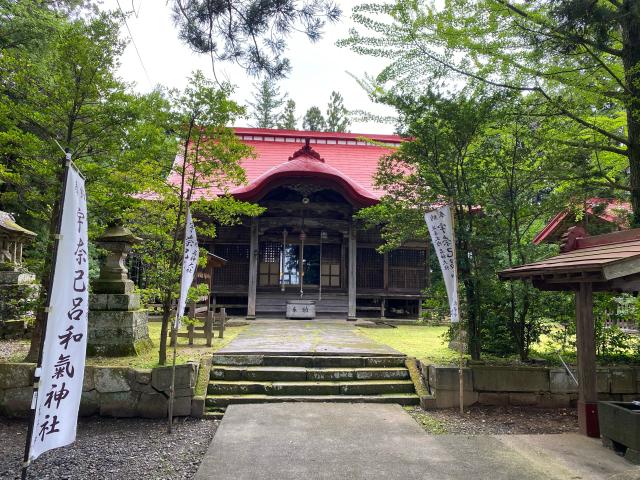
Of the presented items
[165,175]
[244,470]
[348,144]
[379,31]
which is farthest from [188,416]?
[348,144]

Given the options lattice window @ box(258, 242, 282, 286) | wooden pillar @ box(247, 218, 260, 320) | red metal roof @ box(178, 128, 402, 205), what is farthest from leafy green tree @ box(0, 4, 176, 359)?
lattice window @ box(258, 242, 282, 286)

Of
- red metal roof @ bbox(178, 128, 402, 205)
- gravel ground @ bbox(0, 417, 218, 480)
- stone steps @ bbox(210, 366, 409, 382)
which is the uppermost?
red metal roof @ bbox(178, 128, 402, 205)

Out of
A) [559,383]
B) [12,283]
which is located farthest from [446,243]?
[12,283]

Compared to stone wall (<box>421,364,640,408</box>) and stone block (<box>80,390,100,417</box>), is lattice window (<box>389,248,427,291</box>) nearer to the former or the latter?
stone wall (<box>421,364,640,408</box>)

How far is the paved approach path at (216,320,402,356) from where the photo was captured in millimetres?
6836

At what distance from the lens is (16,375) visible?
17.6 feet

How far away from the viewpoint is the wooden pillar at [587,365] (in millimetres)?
4641

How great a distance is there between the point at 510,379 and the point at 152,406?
15.7 feet

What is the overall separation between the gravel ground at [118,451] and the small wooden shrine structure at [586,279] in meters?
4.03

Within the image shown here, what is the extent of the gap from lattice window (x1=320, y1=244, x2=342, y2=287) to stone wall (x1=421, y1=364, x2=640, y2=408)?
777 centimetres

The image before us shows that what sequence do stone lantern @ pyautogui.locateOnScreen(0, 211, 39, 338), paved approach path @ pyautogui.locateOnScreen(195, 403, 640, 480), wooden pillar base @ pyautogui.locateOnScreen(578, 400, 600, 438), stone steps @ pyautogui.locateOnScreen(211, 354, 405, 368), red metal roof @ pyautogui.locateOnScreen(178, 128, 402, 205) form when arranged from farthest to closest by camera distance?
1. red metal roof @ pyautogui.locateOnScreen(178, 128, 402, 205)
2. stone lantern @ pyautogui.locateOnScreen(0, 211, 39, 338)
3. stone steps @ pyautogui.locateOnScreen(211, 354, 405, 368)
4. wooden pillar base @ pyautogui.locateOnScreen(578, 400, 600, 438)
5. paved approach path @ pyautogui.locateOnScreen(195, 403, 640, 480)

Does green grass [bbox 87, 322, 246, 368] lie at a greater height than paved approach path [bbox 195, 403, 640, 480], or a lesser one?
greater

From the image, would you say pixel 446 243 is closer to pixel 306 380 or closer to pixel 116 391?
pixel 306 380

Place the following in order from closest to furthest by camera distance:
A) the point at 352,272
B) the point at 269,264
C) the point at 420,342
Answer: the point at 420,342 → the point at 352,272 → the point at 269,264
